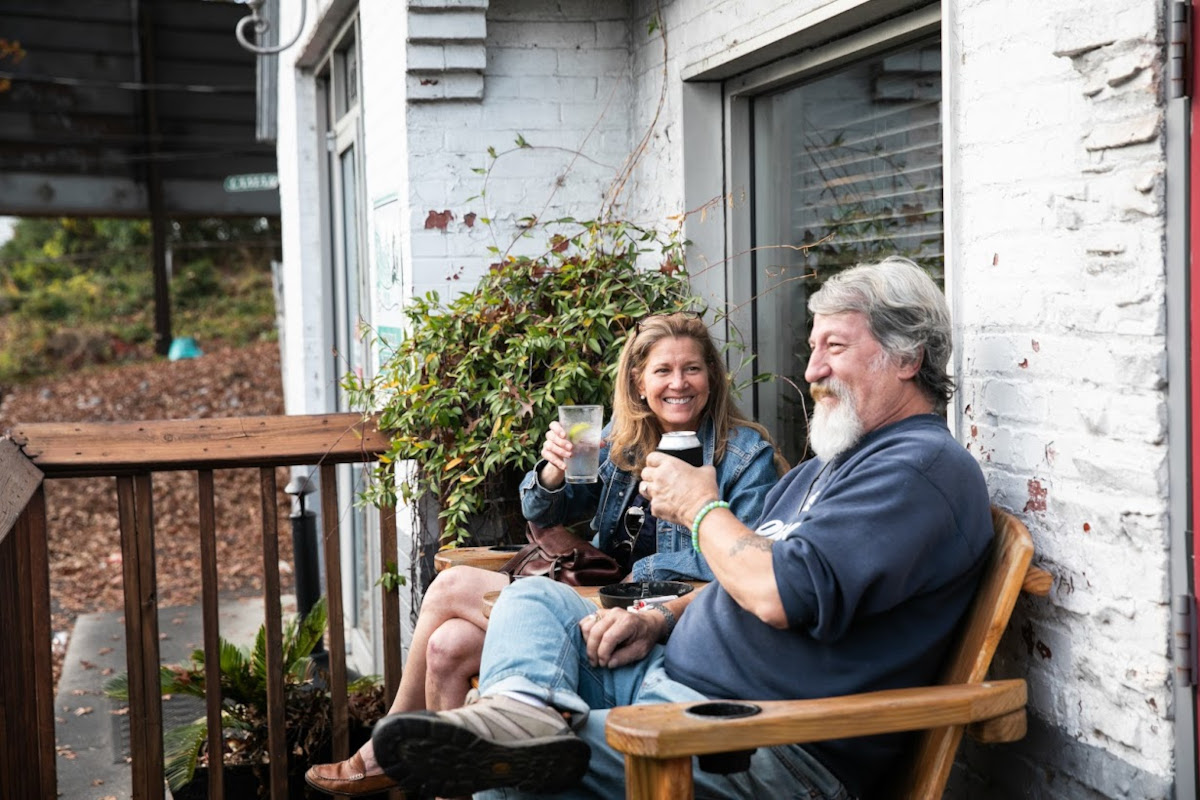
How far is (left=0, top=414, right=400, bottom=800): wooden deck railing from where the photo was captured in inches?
132

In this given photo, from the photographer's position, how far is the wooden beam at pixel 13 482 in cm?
298

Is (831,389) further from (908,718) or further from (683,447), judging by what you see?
(908,718)

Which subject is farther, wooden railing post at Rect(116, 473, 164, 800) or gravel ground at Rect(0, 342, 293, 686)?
gravel ground at Rect(0, 342, 293, 686)

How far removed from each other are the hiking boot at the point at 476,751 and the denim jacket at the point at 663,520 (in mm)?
843

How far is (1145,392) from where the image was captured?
2.04 m

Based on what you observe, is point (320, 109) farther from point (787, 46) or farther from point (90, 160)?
point (90, 160)

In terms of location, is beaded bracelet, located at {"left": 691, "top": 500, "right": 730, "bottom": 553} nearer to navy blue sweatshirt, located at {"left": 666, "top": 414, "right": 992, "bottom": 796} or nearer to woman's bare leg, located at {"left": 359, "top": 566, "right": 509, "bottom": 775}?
navy blue sweatshirt, located at {"left": 666, "top": 414, "right": 992, "bottom": 796}

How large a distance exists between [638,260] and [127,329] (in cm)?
1300

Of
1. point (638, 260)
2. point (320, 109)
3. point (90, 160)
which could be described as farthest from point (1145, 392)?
point (90, 160)

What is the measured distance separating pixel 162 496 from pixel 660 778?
9.00 m

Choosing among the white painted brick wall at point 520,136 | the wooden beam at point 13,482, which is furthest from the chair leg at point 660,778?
the white painted brick wall at point 520,136

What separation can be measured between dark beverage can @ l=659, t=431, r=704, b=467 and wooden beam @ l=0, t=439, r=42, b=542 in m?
1.45

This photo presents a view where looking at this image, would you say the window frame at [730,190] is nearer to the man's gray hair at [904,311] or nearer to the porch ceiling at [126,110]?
the man's gray hair at [904,311]

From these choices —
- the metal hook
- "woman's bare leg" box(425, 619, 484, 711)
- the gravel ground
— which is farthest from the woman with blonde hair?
the gravel ground
